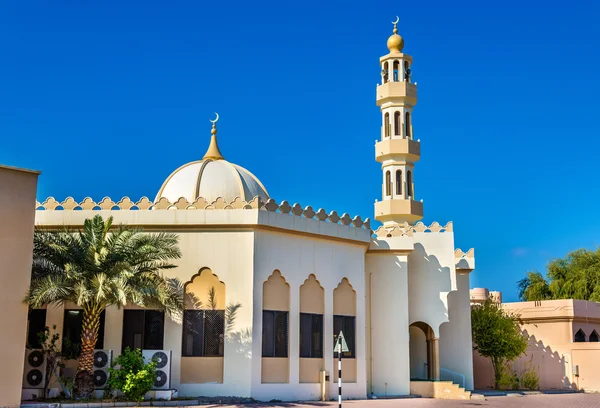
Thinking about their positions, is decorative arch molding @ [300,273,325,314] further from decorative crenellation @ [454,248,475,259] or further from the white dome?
decorative crenellation @ [454,248,475,259]

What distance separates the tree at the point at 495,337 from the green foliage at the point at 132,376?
54.6ft

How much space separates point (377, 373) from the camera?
2452cm

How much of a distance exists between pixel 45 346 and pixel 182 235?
4.90 m

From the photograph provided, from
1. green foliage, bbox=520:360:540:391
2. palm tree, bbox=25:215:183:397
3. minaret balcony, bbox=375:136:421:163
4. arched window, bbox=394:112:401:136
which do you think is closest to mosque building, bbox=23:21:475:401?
palm tree, bbox=25:215:183:397

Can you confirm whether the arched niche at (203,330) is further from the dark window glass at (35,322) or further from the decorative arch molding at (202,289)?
the dark window glass at (35,322)

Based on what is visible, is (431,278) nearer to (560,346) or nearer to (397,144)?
(397,144)

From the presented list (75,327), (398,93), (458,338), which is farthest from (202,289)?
(398,93)

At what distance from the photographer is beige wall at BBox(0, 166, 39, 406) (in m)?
16.8

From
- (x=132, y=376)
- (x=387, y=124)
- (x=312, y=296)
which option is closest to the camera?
(x=132, y=376)

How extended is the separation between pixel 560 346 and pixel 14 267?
2551 centimetres

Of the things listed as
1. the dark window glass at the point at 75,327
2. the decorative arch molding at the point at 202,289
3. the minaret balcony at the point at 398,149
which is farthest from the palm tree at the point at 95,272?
the minaret balcony at the point at 398,149

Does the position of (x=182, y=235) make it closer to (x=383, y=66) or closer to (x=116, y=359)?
(x=116, y=359)

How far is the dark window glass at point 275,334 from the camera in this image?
20.9 metres

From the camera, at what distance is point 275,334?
21.2 meters
